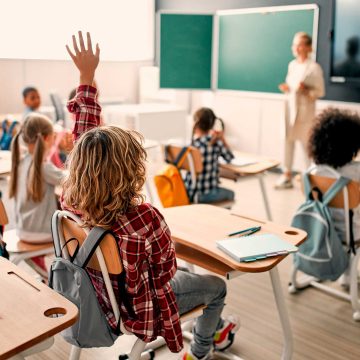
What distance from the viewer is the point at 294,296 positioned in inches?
119

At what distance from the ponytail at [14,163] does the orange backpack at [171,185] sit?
0.86m

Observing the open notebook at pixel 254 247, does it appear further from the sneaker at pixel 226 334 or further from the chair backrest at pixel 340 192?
the chair backrest at pixel 340 192

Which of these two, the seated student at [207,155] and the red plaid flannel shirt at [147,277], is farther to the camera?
the seated student at [207,155]

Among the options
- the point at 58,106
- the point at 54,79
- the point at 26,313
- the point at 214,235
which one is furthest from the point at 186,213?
the point at 54,79

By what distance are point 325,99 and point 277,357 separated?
404 centimetres

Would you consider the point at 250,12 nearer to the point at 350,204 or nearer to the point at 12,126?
the point at 12,126

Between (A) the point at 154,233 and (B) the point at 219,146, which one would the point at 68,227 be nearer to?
(A) the point at 154,233

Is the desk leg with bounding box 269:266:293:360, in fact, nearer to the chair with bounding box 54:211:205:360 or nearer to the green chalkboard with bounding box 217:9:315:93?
the chair with bounding box 54:211:205:360

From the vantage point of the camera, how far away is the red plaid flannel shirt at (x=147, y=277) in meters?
1.58

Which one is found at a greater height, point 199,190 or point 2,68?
point 2,68

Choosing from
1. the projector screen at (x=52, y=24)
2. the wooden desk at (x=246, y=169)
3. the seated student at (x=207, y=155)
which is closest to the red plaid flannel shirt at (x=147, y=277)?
the seated student at (x=207, y=155)

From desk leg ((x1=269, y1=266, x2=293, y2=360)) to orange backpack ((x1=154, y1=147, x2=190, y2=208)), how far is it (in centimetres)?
128

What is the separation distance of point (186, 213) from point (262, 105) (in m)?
4.41

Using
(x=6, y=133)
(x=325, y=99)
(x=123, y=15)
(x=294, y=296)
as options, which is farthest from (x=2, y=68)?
(x=294, y=296)
